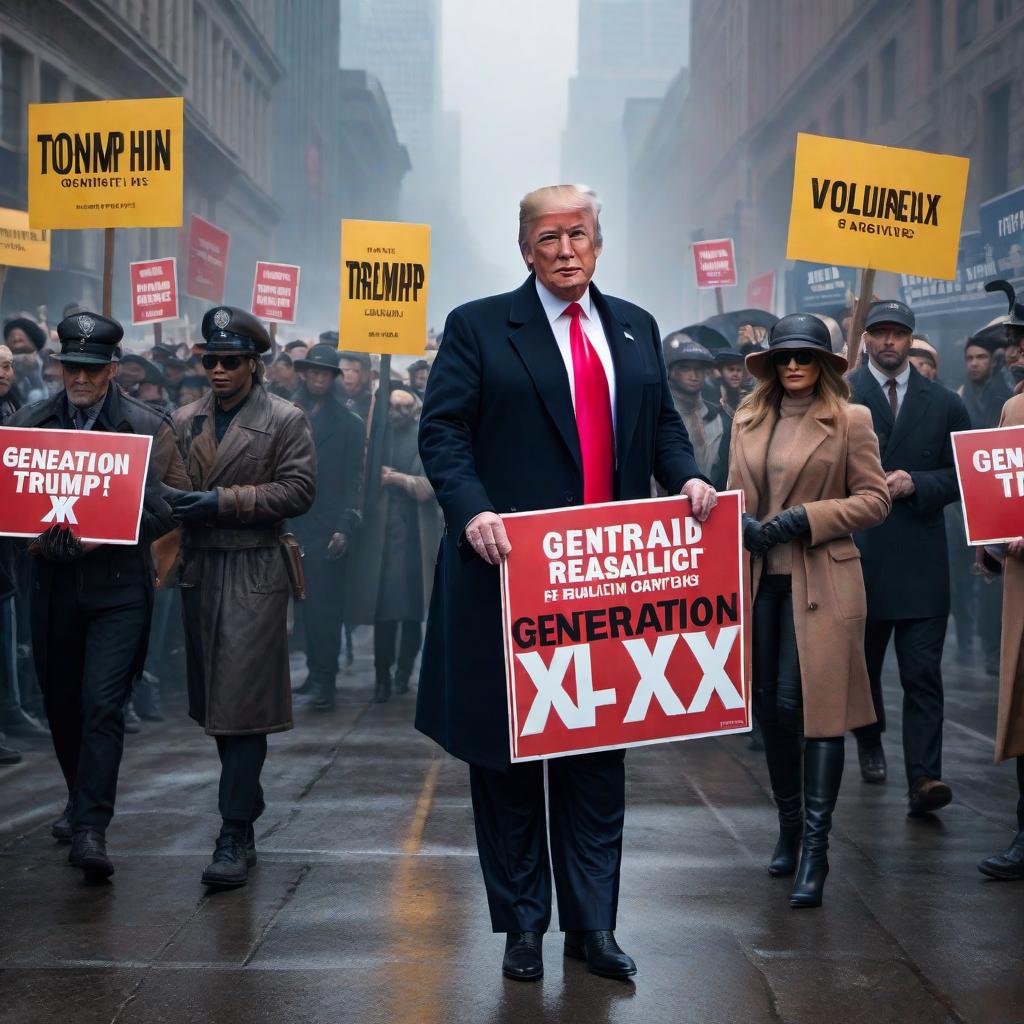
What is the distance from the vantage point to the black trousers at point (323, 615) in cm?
991

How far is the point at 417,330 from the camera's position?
35.2 feet

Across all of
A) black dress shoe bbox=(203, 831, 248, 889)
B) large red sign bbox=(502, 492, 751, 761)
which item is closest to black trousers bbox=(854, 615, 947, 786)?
large red sign bbox=(502, 492, 751, 761)

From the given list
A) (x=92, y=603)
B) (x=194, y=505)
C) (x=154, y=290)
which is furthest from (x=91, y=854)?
(x=154, y=290)

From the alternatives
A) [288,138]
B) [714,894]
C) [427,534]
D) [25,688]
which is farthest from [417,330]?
[288,138]

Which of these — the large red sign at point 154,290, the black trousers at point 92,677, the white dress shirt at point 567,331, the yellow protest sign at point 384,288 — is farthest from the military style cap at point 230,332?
the large red sign at point 154,290

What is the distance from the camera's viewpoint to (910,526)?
6.80 meters

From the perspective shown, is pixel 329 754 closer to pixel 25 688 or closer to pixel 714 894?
pixel 25 688

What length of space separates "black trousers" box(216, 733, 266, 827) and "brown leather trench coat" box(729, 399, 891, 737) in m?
1.87

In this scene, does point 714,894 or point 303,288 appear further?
point 303,288

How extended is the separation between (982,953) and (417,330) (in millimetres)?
7038

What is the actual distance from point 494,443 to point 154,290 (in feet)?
33.9

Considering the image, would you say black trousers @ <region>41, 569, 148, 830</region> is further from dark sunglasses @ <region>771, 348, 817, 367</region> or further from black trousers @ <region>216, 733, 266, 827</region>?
dark sunglasses @ <region>771, 348, 817, 367</region>

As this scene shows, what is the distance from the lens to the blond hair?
423 cm

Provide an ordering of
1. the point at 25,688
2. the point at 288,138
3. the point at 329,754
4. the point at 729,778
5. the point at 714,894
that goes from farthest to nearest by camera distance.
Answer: the point at 288,138
the point at 25,688
the point at 329,754
the point at 729,778
the point at 714,894
